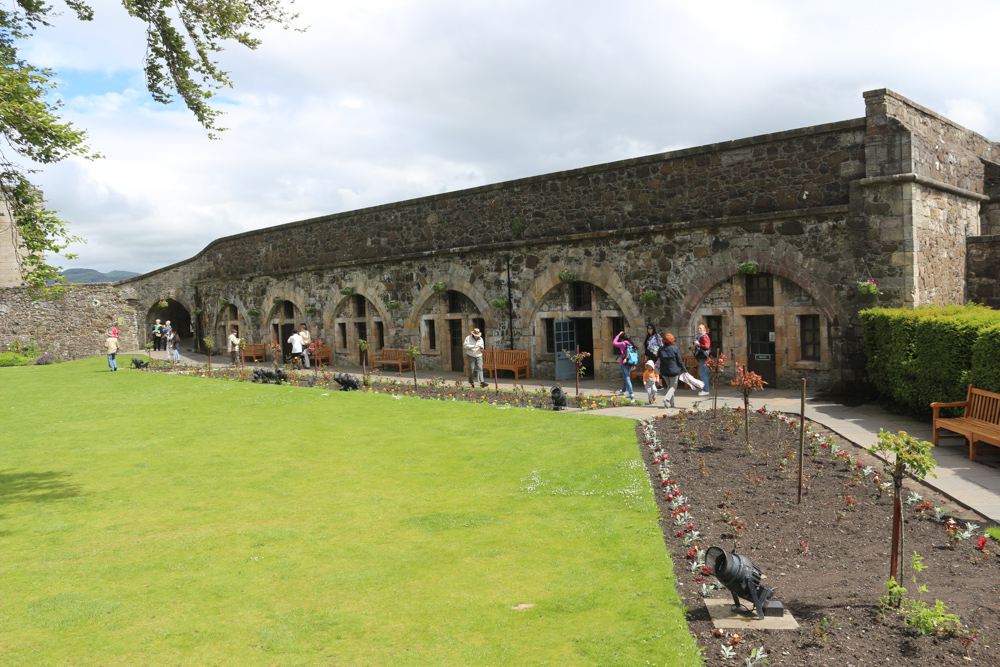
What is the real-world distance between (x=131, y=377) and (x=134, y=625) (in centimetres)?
1818

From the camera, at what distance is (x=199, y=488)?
8.23m

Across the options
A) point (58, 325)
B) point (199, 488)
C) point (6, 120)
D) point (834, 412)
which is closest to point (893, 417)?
point (834, 412)

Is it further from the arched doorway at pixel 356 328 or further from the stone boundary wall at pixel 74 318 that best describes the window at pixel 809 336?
the stone boundary wall at pixel 74 318

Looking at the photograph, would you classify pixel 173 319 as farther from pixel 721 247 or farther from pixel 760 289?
pixel 760 289

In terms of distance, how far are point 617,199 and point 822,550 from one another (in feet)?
38.6

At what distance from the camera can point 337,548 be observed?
6156 millimetres

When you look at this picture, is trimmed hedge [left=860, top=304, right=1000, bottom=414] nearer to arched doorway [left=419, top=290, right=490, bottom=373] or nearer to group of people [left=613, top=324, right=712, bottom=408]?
group of people [left=613, top=324, right=712, bottom=408]

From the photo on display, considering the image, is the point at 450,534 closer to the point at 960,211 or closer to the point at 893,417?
the point at 893,417

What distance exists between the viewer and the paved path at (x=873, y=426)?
689 cm

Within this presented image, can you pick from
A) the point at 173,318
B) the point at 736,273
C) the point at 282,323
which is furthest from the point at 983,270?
the point at 173,318

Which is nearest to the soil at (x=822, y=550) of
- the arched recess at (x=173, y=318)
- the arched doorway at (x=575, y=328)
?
the arched doorway at (x=575, y=328)

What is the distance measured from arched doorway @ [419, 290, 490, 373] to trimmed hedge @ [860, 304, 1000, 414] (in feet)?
35.8

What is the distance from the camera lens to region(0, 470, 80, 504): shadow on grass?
7918 millimetres

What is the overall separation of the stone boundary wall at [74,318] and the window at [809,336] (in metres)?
30.3
